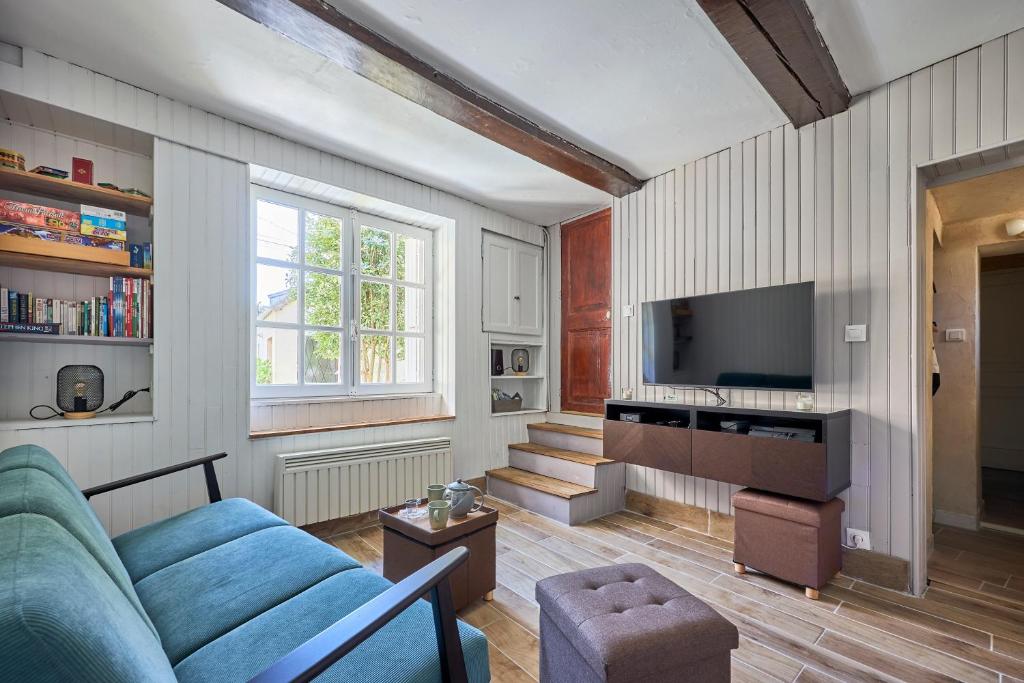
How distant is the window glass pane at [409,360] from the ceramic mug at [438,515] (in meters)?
1.91

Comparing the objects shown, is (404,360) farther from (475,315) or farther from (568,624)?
(568,624)

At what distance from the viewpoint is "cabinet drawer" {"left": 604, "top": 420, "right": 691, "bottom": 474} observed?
9.35 ft

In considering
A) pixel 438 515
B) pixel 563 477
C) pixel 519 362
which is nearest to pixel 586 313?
pixel 519 362

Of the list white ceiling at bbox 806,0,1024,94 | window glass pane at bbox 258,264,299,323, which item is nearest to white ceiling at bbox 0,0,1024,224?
white ceiling at bbox 806,0,1024,94

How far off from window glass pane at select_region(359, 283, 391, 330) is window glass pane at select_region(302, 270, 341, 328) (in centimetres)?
18

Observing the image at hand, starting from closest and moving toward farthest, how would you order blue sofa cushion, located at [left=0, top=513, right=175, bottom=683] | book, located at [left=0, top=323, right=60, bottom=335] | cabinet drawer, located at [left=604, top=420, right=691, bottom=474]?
1. blue sofa cushion, located at [left=0, top=513, right=175, bottom=683]
2. book, located at [left=0, top=323, right=60, bottom=335]
3. cabinet drawer, located at [left=604, top=420, right=691, bottom=474]

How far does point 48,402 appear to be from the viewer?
2.36 metres

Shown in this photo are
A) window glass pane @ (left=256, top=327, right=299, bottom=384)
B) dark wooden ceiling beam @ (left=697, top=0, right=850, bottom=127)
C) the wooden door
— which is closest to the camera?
dark wooden ceiling beam @ (left=697, top=0, right=850, bottom=127)

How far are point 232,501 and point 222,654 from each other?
45.1 inches

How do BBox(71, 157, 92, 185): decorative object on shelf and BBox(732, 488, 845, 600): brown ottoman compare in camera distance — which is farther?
BBox(71, 157, 92, 185): decorative object on shelf

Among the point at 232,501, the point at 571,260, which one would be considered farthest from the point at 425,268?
the point at 232,501

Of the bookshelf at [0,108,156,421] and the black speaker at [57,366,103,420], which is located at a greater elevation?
the bookshelf at [0,108,156,421]

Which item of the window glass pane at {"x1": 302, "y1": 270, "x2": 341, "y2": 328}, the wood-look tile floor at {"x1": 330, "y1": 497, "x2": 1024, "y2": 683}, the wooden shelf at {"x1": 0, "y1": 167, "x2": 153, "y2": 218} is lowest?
the wood-look tile floor at {"x1": 330, "y1": 497, "x2": 1024, "y2": 683}

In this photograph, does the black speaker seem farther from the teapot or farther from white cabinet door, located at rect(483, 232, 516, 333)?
white cabinet door, located at rect(483, 232, 516, 333)
